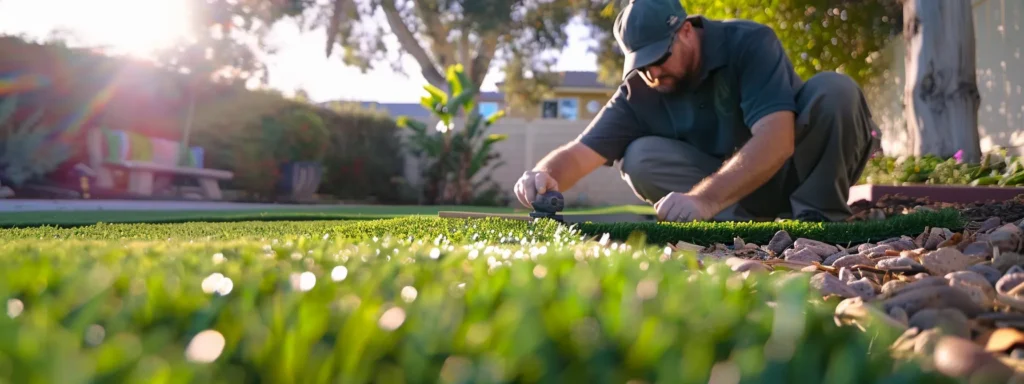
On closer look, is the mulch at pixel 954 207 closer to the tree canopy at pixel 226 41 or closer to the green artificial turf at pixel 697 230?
the green artificial turf at pixel 697 230

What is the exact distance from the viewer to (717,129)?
14.3ft

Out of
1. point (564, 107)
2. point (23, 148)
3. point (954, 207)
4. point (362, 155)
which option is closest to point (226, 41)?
point (362, 155)

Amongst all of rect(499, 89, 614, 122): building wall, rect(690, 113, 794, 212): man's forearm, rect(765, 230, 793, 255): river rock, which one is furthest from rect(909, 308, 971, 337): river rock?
rect(499, 89, 614, 122): building wall

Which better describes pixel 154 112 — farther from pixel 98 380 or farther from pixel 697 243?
pixel 98 380

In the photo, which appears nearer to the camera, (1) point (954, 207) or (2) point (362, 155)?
(1) point (954, 207)

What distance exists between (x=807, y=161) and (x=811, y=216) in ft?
1.06

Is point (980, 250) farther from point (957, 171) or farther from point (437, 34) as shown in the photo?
point (437, 34)

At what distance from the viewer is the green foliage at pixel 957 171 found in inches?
247

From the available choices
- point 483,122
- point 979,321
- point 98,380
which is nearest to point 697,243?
point 979,321

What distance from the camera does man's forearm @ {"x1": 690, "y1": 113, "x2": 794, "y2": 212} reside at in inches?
134

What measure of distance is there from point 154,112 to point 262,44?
8367 millimetres

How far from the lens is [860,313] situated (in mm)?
1190

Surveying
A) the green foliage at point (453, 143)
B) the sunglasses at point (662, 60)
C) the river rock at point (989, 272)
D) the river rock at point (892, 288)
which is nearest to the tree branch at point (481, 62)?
the green foliage at point (453, 143)

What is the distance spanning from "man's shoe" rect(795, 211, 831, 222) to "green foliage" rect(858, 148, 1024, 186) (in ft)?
9.88
